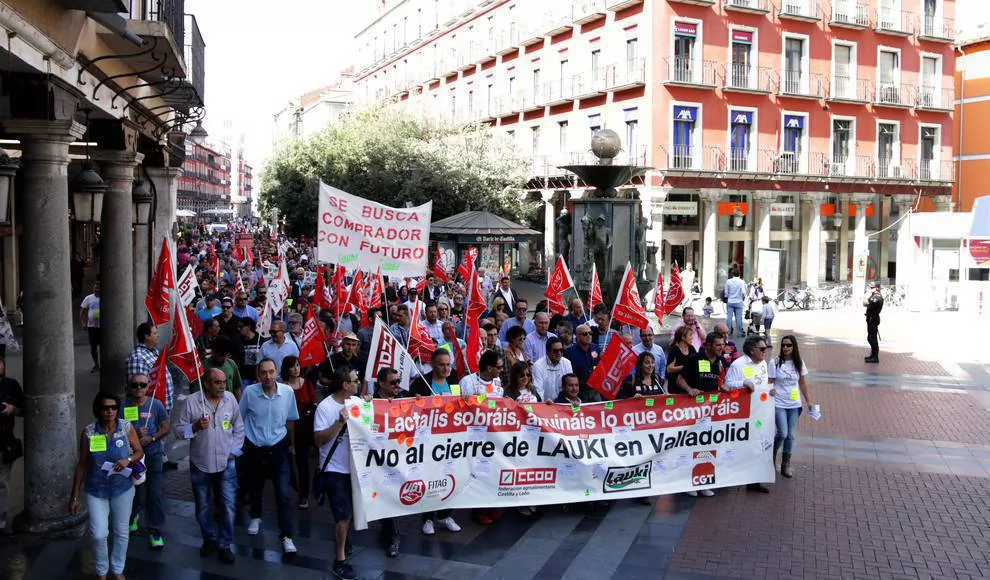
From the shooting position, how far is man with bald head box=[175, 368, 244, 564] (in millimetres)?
7277

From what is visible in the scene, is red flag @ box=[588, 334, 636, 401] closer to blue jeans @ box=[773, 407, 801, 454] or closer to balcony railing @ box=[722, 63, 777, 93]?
blue jeans @ box=[773, 407, 801, 454]

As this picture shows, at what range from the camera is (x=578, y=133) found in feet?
131

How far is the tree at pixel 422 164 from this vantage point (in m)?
36.1

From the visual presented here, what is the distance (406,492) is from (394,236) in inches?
143

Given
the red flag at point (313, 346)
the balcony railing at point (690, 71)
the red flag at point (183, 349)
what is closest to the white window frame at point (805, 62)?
the balcony railing at point (690, 71)

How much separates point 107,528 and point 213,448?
97 centimetres

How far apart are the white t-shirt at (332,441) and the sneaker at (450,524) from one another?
4.17ft

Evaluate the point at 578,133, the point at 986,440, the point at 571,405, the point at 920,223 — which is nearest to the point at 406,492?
the point at 571,405

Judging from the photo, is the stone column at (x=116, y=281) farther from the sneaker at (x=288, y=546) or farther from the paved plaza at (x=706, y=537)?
the sneaker at (x=288, y=546)

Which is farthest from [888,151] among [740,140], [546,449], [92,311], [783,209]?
[546,449]

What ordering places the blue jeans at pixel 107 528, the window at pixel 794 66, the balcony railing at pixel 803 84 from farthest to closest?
the window at pixel 794 66, the balcony railing at pixel 803 84, the blue jeans at pixel 107 528

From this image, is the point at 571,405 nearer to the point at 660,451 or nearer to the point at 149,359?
the point at 660,451

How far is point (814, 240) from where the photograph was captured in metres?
40.9

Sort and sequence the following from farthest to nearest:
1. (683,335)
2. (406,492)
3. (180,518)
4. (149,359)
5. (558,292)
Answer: (558,292) → (683,335) → (149,359) → (180,518) → (406,492)
